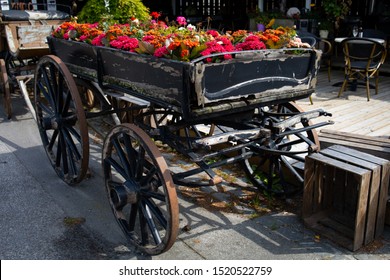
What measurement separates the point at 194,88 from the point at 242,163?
161 centimetres

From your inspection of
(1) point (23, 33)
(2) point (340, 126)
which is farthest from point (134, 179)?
(1) point (23, 33)

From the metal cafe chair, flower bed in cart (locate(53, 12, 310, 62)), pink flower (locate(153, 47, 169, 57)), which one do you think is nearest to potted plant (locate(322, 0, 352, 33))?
the metal cafe chair

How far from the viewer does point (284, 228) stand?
336cm

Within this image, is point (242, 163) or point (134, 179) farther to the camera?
point (242, 163)

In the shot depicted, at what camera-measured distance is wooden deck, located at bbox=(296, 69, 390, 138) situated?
508 cm

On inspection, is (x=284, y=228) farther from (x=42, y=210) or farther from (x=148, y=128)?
(x=42, y=210)

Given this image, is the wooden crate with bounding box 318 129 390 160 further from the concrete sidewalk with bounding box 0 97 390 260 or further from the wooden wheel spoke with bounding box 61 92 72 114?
the wooden wheel spoke with bounding box 61 92 72 114

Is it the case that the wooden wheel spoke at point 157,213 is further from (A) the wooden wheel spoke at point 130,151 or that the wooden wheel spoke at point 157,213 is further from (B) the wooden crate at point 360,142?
(B) the wooden crate at point 360,142

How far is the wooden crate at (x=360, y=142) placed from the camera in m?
3.57

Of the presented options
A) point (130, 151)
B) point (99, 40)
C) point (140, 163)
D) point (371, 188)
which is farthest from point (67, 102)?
point (371, 188)

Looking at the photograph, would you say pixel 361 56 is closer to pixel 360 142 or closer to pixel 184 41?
pixel 360 142

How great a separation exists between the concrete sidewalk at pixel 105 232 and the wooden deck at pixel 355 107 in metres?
1.99

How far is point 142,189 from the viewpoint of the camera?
290 cm

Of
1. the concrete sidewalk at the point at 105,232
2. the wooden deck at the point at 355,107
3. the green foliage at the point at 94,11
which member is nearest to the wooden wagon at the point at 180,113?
the concrete sidewalk at the point at 105,232
